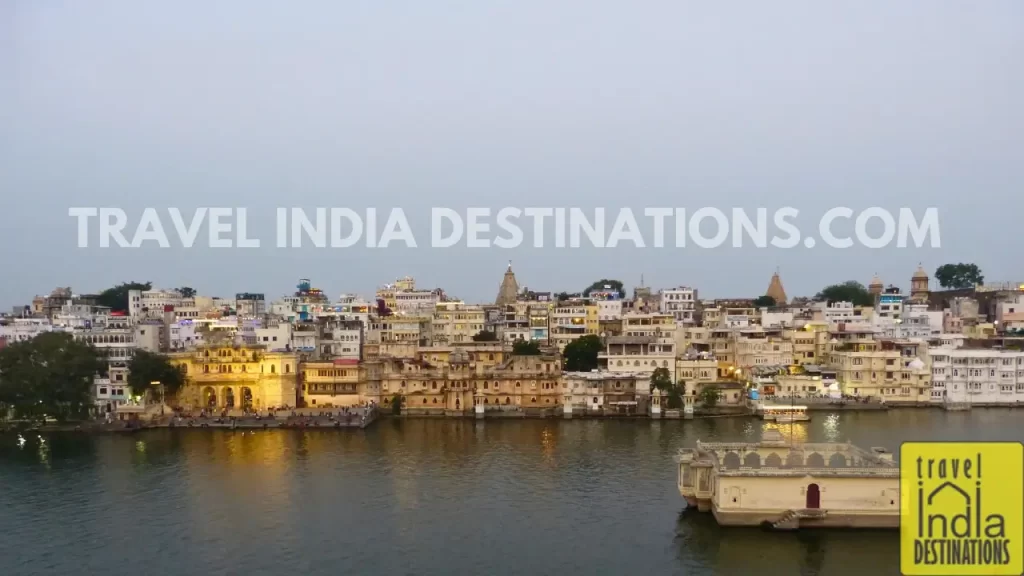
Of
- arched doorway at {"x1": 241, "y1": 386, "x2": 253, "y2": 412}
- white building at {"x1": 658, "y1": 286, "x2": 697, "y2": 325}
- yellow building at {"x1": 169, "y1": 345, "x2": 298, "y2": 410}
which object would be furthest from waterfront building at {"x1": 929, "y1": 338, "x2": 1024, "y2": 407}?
arched doorway at {"x1": 241, "y1": 386, "x2": 253, "y2": 412}

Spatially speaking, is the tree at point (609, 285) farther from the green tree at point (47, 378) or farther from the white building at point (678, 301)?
the green tree at point (47, 378)

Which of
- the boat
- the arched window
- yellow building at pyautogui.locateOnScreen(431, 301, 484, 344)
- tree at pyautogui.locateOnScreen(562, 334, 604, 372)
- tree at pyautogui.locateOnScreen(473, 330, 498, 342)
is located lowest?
the boat

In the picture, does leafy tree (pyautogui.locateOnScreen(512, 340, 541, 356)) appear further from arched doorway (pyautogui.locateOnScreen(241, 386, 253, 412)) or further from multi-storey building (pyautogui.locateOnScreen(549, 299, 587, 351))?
arched doorway (pyautogui.locateOnScreen(241, 386, 253, 412))

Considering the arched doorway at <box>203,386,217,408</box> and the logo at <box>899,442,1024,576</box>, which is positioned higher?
the logo at <box>899,442,1024,576</box>

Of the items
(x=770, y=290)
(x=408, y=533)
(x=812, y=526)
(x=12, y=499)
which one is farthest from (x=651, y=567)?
(x=770, y=290)

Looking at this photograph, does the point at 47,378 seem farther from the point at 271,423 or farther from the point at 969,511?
the point at 969,511

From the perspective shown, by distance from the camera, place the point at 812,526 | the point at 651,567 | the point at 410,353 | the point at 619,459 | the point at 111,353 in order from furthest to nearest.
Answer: the point at 410,353
the point at 111,353
the point at 619,459
the point at 812,526
the point at 651,567

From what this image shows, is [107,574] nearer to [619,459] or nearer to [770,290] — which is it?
[619,459]
